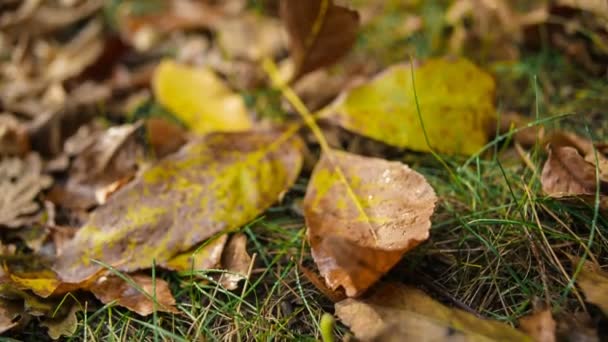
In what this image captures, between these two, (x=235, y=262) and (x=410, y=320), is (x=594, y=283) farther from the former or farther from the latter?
(x=235, y=262)

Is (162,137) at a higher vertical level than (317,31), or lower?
lower

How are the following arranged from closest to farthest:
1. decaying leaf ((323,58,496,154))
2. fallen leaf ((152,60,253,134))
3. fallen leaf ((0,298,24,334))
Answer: fallen leaf ((0,298,24,334)), decaying leaf ((323,58,496,154)), fallen leaf ((152,60,253,134))

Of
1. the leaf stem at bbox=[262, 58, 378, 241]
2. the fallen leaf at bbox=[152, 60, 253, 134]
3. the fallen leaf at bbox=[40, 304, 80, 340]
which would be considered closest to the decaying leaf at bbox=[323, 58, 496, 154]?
the leaf stem at bbox=[262, 58, 378, 241]

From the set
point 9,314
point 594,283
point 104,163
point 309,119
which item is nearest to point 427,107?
point 309,119

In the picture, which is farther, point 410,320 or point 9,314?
point 9,314

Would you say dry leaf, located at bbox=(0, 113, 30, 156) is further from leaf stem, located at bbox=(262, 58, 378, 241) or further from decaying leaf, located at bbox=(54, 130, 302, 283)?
leaf stem, located at bbox=(262, 58, 378, 241)

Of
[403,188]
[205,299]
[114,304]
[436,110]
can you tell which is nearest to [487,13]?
[436,110]
